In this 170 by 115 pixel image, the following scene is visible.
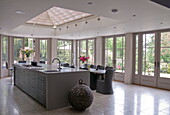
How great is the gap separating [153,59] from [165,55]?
55cm

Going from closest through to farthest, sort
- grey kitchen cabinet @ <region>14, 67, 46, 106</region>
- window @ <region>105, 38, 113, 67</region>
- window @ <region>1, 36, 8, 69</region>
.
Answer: grey kitchen cabinet @ <region>14, 67, 46, 106</region>
window @ <region>105, 38, 113, 67</region>
window @ <region>1, 36, 8, 69</region>

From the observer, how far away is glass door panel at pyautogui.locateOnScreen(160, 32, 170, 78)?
6.29 metres

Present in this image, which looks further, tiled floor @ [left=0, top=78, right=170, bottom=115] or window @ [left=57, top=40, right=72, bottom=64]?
window @ [left=57, top=40, right=72, bottom=64]

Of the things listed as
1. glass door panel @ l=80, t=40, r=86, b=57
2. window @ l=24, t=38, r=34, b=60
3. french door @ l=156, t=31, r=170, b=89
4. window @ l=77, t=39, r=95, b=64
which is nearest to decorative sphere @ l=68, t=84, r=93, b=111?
A: french door @ l=156, t=31, r=170, b=89

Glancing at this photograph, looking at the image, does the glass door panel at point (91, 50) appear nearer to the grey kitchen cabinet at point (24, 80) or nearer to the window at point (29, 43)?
the window at point (29, 43)

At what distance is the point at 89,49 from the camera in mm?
10406

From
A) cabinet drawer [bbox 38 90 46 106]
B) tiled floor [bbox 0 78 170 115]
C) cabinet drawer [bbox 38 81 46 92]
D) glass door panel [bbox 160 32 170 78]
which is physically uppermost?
glass door panel [bbox 160 32 170 78]

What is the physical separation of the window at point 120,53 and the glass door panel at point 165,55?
6.70 feet

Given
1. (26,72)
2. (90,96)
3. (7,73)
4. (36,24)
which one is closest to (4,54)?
(7,73)

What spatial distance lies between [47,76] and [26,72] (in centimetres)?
189

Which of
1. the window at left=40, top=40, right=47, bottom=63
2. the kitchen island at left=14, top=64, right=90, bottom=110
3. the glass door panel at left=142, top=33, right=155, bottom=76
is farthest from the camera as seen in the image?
the window at left=40, top=40, right=47, bottom=63

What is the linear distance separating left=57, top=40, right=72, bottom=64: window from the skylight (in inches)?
99.0

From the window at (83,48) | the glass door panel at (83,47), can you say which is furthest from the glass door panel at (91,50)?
the glass door panel at (83,47)

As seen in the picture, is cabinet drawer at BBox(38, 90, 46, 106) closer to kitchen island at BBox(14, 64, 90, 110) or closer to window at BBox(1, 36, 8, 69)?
kitchen island at BBox(14, 64, 90, 110)
